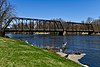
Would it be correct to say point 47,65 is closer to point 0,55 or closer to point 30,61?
point 30,61

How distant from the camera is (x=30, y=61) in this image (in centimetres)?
1480

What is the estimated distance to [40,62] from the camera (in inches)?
583

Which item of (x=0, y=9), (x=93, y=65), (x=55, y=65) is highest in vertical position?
(x=0, y=9)

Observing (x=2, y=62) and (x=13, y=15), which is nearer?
(x=2, y=62)

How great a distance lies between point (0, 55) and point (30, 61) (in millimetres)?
2497

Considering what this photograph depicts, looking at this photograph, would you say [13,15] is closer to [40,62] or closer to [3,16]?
[3,16]

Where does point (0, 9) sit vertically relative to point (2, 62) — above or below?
above

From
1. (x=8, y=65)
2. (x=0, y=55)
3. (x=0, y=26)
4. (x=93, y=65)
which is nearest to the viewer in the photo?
(x=8, y=65)

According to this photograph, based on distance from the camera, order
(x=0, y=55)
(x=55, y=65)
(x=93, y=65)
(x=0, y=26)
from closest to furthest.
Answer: (x=55, y=65) < (x=0, y=55) < (x=93, y=65) < (x=0, y=26)

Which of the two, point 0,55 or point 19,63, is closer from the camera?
point 19,63

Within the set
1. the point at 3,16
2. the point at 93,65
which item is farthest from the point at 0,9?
the point at 93,65

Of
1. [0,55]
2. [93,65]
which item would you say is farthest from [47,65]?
[93,65]

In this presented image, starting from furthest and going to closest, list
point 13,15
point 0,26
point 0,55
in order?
point 13,15 → point 0,26 → point 0,55

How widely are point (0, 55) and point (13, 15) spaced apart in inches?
2638
